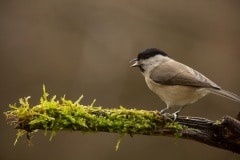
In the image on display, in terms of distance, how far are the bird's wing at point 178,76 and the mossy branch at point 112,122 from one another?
1.94ft

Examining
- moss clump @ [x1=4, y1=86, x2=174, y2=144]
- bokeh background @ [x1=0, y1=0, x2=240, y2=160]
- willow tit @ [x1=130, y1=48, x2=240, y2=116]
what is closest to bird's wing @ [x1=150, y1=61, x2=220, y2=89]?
willow tit @ [x1=130, y1=48, x2=240, y2=116]

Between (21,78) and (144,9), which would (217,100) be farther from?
(21,78)

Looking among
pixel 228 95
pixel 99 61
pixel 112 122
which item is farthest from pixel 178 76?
pixel 99 61

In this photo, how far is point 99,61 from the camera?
876 centimetres

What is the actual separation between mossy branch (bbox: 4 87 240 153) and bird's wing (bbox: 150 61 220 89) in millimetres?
591

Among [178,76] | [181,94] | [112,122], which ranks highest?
[178,76]

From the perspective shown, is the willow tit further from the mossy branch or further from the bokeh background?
the bokeh background

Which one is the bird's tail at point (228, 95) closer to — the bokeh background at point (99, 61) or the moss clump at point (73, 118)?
the moss clump at point (73, 118)

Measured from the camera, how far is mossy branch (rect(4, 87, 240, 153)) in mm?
3539

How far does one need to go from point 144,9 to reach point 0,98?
2.87 m

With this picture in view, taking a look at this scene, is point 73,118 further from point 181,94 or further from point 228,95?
point 228,95

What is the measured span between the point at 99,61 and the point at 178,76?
4326mm

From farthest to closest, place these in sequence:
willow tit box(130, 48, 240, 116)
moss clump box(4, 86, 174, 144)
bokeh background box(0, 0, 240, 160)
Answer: bokeh background box(0, 0, 240, 160) → willow tit box(130, 48, 240, 116) → moss clump box(4, 86, 174, 144)

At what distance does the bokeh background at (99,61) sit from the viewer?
8648 mm
